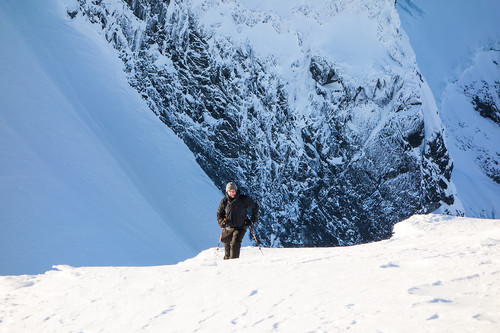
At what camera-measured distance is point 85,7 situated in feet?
94.0

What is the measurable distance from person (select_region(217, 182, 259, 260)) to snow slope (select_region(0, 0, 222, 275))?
31.6ft

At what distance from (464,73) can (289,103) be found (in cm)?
3178

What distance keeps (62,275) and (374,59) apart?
2696 cm

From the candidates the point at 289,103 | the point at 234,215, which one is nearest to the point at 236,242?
the point at 234,215

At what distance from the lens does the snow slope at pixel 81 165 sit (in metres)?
16.7

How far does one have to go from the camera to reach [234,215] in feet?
25.7

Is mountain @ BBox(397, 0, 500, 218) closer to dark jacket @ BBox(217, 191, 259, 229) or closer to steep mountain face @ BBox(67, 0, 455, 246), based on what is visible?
steep mountain face @ BBox(67, 0, 455, 246)

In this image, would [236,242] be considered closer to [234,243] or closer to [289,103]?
[234,243]

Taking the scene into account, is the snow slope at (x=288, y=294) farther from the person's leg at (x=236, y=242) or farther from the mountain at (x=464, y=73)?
the mountain at (x=464, y=73)

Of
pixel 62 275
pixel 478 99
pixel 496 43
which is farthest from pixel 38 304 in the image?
pixel 496 43

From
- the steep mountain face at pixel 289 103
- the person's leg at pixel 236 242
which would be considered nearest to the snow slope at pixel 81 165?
the steep mountain face at pixel 289 103

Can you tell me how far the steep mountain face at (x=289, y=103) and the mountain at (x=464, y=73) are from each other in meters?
21.4

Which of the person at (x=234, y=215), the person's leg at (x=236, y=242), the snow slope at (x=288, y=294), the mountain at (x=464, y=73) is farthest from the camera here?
the mountain at (x=464, y=73)

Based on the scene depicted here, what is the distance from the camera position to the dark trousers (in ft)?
26.2
